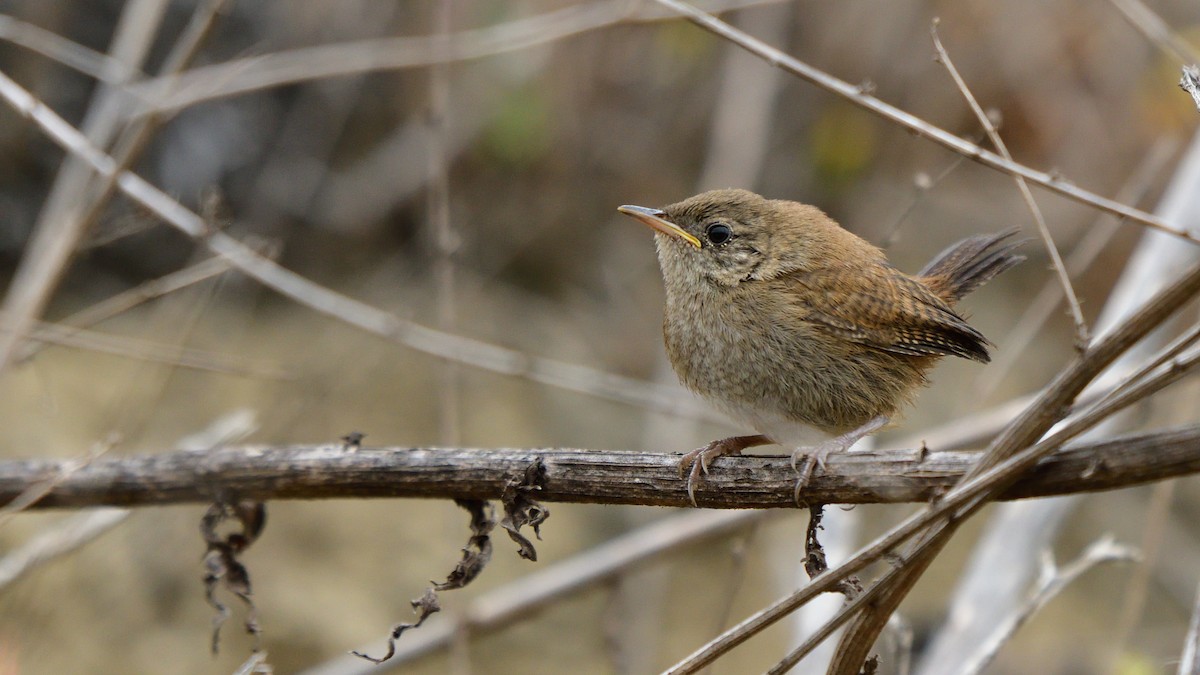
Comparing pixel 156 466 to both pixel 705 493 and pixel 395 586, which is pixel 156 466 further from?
pixel 395 586

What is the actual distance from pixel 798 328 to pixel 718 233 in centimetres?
48

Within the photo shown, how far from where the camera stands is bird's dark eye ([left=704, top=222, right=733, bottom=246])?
9.41 ft

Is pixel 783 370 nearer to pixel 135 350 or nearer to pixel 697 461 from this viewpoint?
pixel 697 461

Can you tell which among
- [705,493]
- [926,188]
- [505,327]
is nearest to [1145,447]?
[705,493]

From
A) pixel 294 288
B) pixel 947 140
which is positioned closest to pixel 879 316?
pixel 947 140

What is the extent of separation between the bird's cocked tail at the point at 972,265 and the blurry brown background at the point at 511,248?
1767mm

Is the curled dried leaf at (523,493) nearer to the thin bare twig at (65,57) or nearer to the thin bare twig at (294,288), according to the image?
the thin bare twig at (294,288)

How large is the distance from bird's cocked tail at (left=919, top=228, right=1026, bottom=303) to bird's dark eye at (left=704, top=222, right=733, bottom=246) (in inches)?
23.4

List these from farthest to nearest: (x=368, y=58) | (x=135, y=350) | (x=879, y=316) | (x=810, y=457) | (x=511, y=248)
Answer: (x=511, y=248) → (x=368, y=58) → (x=135, y=350) → (x=879, y=316) → (x=810, y=457)

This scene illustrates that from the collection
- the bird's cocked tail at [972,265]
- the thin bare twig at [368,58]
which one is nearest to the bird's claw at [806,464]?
the bird's cocked tail at [972,265]

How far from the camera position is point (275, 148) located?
5.22 m

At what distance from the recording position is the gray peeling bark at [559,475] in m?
1.48

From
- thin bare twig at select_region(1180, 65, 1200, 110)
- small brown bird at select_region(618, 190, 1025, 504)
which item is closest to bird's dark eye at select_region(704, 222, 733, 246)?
small brown bird at select_region(618, 190, 1025, 504)

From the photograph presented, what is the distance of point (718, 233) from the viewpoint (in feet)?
9.46
